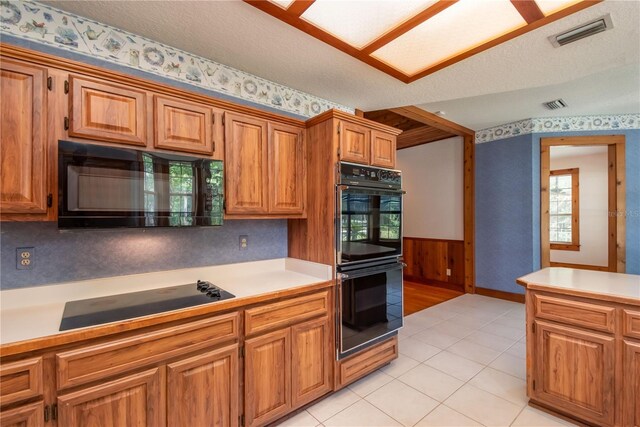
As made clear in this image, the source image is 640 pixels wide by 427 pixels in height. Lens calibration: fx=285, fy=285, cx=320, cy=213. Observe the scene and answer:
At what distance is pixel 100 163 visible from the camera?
1491mm

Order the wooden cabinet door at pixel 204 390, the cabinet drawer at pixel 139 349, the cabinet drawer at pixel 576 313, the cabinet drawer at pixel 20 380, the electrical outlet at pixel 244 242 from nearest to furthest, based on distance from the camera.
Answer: the cabinet drawer at pixel 20 380, the cabinet drawer at pixel 139 349, the wooden cabinet door at pixel 204 390, the cabinet drawer at pixel 576 313, the electrical outlet at pixel 244 242

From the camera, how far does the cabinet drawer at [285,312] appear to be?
67.3 inches

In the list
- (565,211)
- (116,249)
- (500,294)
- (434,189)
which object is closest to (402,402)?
(116,249)

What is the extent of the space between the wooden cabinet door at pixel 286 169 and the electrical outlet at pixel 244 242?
0.39m

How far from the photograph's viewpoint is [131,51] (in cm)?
190

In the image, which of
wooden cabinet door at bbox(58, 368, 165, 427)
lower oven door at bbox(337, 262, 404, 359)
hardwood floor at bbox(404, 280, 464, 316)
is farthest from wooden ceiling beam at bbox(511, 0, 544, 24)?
hardwood floor at bbox(404, 280, 464, 316)

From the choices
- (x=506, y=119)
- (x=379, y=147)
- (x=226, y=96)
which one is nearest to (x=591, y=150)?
(x=506, y=119)

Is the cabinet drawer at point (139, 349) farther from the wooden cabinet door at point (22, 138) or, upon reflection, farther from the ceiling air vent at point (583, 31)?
the ceiling air vent at point (583, 31)

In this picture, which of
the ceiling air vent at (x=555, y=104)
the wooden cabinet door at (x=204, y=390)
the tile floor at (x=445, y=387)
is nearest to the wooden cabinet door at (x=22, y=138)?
the wooden cabinet door at (x=204, y=390)

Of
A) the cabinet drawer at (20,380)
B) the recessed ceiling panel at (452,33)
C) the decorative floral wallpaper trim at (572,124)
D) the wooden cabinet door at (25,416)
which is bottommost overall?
the wooden cabinet door at (25,416)

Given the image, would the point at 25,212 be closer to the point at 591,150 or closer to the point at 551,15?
the point at 551,15

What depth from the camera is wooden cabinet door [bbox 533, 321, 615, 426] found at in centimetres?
167

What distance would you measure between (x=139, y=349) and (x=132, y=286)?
0.62 metres

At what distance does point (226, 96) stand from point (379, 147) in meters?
1.33
